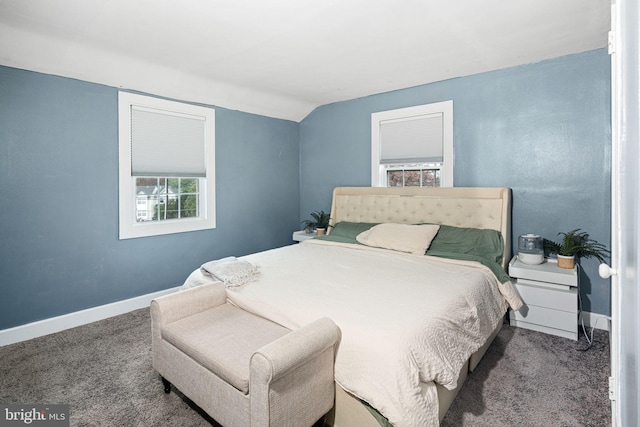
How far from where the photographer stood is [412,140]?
3990 mm

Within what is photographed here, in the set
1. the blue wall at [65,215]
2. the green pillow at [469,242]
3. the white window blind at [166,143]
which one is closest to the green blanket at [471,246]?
the green pillow at [469,242]

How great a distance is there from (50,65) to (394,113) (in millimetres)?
3410

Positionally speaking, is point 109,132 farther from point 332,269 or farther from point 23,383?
point 332,269

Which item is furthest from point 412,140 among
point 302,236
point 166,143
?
point 166,143

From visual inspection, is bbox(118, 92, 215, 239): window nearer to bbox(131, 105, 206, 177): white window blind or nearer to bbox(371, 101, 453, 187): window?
bbox(131, 105, 206, 177): white window blind

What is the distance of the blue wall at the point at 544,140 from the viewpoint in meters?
2.96

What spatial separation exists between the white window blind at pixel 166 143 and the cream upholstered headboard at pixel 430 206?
1.83 meters

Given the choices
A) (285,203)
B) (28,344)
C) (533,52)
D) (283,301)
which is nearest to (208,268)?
(283,301)

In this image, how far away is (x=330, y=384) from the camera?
1.67 meters

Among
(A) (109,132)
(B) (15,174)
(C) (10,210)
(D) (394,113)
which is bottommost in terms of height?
(C) (10,210)

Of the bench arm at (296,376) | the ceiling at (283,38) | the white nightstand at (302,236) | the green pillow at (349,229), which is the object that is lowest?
the bench arm at (296,376)

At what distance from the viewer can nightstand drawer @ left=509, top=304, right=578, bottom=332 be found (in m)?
2.76

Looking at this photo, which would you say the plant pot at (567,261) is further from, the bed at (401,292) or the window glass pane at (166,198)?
the window glass pane at (166,198)

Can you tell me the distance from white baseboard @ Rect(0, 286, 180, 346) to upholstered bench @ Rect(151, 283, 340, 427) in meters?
1.55
